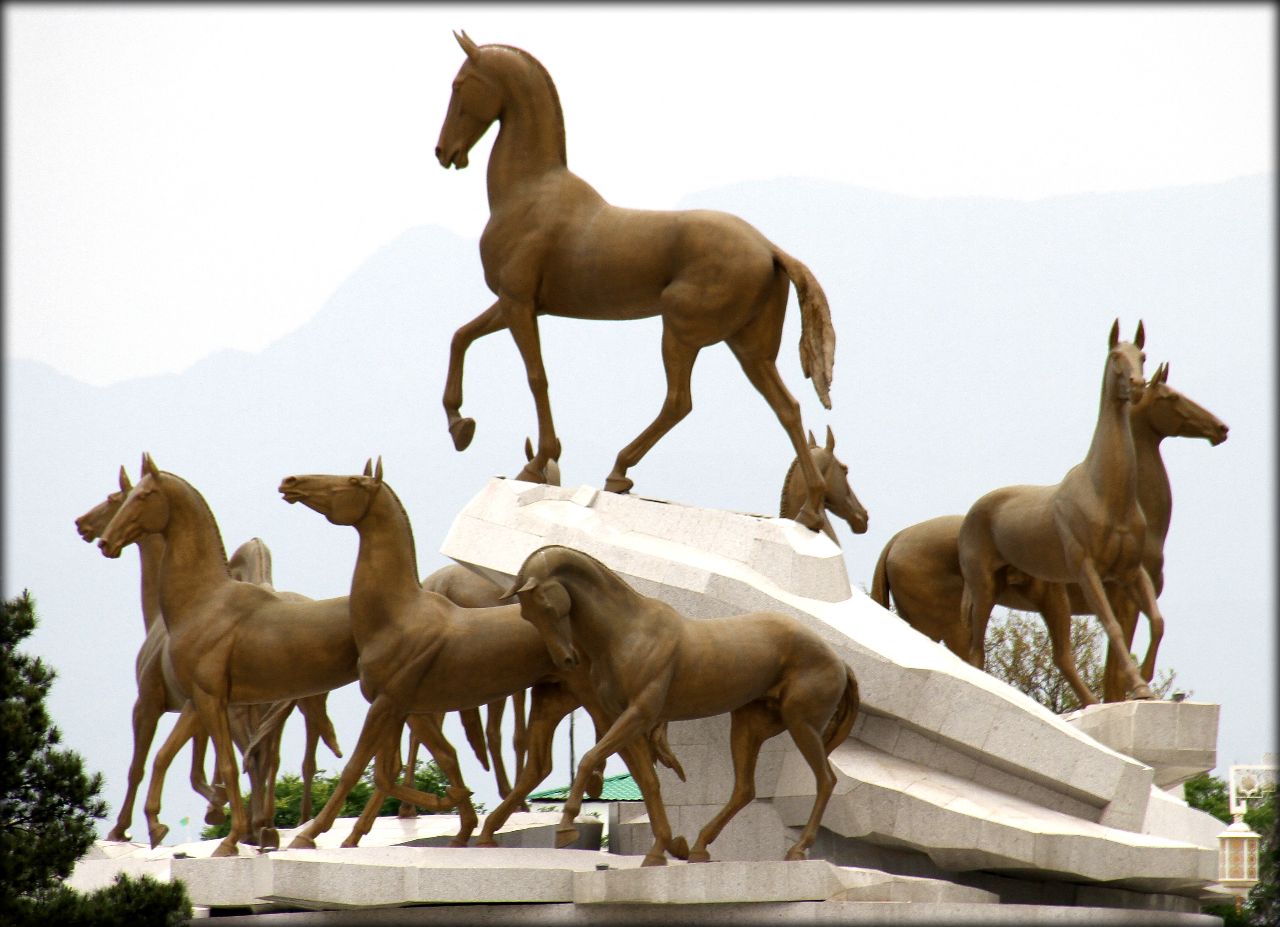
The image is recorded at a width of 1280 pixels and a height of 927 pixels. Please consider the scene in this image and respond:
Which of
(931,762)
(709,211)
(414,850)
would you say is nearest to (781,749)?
(931,762)

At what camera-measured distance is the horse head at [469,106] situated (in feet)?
56.0

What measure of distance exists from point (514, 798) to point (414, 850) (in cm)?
128

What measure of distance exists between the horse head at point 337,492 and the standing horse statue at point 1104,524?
264 inches

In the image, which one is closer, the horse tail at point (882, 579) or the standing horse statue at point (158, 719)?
the standing horse statue at point (158, 719)

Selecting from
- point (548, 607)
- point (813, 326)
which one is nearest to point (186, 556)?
point (548, 607)

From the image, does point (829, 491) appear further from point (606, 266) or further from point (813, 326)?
point (606, 266)

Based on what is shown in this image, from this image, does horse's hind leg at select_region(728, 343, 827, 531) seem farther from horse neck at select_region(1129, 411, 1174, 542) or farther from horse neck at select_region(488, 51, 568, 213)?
horse neck at select_region(1129, 411, 1174, 542)

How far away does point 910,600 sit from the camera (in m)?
20.7

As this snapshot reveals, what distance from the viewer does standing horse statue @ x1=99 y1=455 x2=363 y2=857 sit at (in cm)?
1461

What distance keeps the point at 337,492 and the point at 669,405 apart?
146 inches

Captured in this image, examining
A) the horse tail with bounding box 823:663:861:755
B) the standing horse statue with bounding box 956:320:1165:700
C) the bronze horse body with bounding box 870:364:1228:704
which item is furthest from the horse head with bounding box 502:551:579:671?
the bronze horse body with bounding box 870:364:1228:704

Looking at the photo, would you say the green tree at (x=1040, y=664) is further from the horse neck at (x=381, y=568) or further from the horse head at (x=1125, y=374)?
the horse neck at (x=381, y=568)

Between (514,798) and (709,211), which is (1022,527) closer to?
(709,211)

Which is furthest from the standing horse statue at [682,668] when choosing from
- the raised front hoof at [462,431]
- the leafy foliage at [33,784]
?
the raised front hoof at [462,431]
